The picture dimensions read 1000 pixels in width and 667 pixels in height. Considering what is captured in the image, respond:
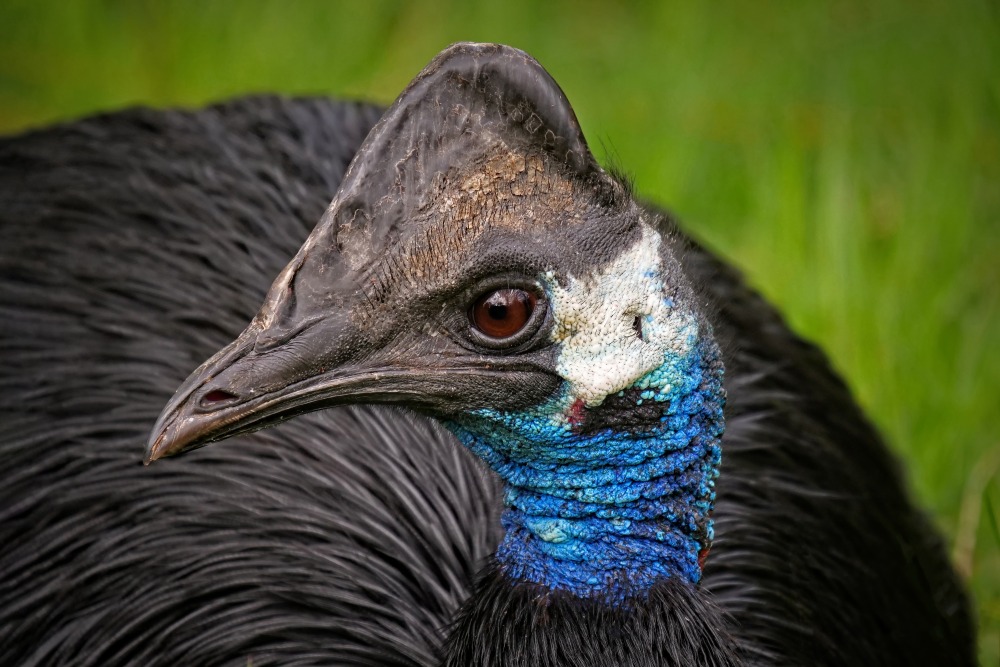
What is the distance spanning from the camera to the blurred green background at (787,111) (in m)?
4.93

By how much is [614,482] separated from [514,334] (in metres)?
0.30

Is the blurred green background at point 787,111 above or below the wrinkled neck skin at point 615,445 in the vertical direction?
above

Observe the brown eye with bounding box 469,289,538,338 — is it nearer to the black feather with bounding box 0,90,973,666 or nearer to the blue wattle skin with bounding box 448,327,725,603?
the blue wattle skin with bounding box 448,327,725,603

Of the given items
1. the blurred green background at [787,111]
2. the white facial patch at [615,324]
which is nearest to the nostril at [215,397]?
the white facial patch at [615,324]

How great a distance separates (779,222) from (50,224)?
9.42 ft

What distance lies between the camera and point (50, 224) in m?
3.38

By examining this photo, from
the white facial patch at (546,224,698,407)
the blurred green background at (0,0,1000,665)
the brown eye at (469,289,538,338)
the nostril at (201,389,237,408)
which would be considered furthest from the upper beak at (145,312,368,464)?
the blurred green background at (0,0,1000,665)

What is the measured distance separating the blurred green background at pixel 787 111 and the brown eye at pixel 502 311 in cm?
253

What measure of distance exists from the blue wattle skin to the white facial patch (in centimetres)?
5

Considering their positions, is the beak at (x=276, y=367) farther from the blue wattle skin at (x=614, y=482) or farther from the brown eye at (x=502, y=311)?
the blue wattle skin at (x=614, y=482)

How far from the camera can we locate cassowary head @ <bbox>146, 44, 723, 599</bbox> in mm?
2117

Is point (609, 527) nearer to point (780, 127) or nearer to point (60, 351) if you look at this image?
point (60, 351)

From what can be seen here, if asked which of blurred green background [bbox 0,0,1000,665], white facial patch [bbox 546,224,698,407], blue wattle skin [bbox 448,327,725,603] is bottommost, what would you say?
blue wattle skin [bbox 448,327,725,603]

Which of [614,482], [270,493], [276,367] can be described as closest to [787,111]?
[270,493]
